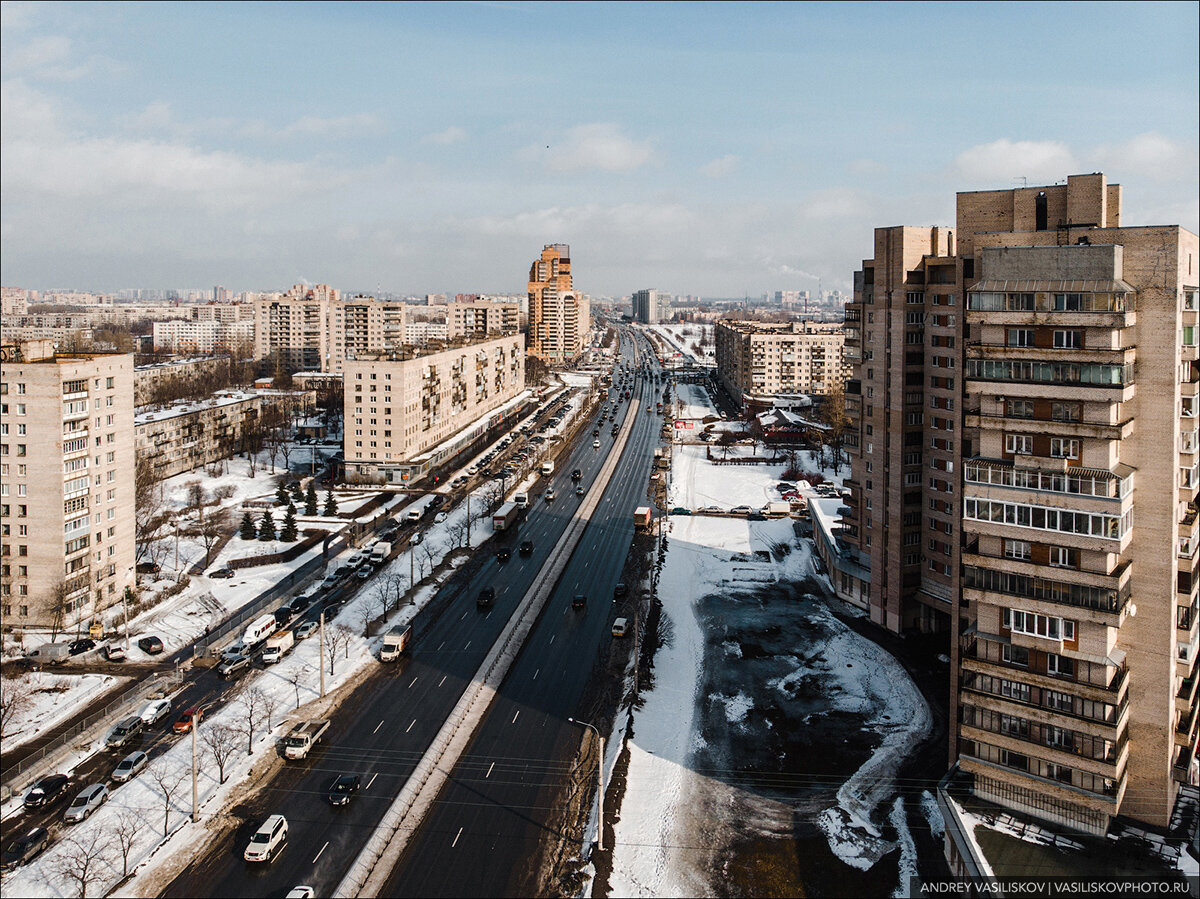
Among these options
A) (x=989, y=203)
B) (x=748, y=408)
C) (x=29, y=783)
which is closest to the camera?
(x=29, y=783)

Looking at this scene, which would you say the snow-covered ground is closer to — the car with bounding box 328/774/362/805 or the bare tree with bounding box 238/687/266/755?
the car with bounding box 328/774/362/805

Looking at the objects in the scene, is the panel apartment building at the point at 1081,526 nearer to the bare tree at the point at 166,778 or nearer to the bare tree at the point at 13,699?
the bare tree at the point at 166,778

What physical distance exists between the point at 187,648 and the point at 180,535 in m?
21.5

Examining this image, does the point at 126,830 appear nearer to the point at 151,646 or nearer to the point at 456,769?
the point at 456,769

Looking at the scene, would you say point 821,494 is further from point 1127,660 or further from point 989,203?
point 1127,660

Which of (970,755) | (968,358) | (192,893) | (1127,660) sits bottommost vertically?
(192,893)

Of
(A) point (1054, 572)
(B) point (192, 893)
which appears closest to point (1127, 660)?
(A) point (1054, 572)

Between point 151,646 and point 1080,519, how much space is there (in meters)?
40.2

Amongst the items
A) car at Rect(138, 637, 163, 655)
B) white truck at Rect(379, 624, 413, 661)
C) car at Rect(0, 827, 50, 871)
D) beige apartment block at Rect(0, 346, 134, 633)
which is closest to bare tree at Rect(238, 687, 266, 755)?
white truck at Rect(379, 624, 413, 661)

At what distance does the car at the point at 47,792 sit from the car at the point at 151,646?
11335 millimetres

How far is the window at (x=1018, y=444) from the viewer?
25.1 meters

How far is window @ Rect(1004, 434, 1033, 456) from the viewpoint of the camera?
25141 millimetres

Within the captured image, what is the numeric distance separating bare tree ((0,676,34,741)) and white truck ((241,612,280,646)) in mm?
8916

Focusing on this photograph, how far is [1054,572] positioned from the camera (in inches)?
959
